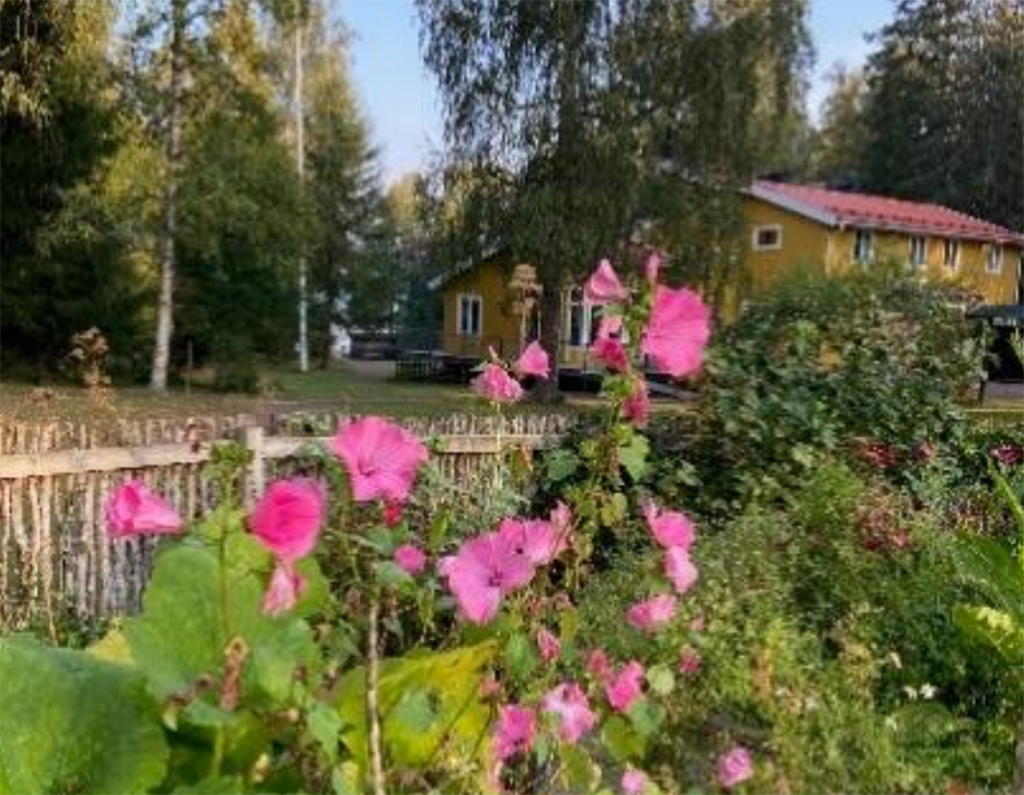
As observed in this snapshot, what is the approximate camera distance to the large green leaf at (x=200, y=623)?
4.90 feet

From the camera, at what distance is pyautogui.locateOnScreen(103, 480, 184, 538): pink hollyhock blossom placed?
4.72 ft

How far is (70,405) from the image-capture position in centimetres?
1747

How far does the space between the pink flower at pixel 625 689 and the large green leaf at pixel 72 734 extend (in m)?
0.72

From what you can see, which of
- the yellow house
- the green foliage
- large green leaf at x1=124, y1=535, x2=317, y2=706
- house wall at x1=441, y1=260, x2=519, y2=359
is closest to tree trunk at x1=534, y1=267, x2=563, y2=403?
the yellow house

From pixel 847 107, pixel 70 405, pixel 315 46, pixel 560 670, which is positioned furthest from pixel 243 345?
pixel 847 107

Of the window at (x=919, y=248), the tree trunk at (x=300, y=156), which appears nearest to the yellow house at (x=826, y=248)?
the window at (x=919, y=248)

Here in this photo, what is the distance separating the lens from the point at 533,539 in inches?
68.4

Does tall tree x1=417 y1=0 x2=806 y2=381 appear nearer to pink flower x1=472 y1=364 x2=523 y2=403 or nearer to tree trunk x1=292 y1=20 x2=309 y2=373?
tree trunk x1=292 y1=20 x2=309 y2=373

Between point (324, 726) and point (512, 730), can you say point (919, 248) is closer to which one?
point (512, 730)

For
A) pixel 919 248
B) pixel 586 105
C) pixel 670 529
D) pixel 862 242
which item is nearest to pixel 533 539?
pixel 670 529

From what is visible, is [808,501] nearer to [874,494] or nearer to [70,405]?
[874,494]

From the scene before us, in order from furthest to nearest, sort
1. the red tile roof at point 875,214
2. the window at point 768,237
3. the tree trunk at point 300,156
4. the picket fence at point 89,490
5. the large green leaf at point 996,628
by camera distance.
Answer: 1. the window at point 768,237
2. the red tile roof at point 875,214
3. the tree trunk at point 300,156
4. the picket fence at point 89,490
5. the large green leaf at point 996,628

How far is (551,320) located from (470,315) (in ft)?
50.5

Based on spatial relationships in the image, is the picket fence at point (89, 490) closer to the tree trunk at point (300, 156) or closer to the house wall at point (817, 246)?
the tree trunk at point (300, 156)
